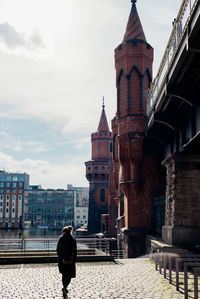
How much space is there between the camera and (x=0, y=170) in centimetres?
13588

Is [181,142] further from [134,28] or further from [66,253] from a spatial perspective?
[134,28]

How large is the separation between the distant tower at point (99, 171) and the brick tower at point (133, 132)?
43.4 meters

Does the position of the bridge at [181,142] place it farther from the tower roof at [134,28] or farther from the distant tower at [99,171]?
the distant tower at [99,171]

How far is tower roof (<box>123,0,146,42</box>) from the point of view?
22075 mm

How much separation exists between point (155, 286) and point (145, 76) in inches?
619

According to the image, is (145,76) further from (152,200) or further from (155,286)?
(155,286)

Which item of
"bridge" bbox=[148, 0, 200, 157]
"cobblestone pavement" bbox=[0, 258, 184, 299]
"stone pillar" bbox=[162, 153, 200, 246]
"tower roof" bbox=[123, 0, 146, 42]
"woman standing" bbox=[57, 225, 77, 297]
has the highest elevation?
"tower roof" bbox=[123, 0, 146, 42]

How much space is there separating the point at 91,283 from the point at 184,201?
530 cm

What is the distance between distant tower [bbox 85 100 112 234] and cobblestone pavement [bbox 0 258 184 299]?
53.9 metres

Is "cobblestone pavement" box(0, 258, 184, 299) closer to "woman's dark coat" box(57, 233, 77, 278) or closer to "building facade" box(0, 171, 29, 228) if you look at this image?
"woman's dark coat" box(57, 233, 77, 278)

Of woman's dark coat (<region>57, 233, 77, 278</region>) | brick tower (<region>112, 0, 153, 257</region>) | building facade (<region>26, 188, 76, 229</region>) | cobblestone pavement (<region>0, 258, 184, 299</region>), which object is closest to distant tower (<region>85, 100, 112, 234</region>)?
brick tower (<region>112, 0, 153, 257</region>)

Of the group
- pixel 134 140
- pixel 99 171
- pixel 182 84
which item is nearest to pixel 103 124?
pixel 99 171

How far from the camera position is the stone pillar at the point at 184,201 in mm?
12273

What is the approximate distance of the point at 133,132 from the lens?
66.8ft
